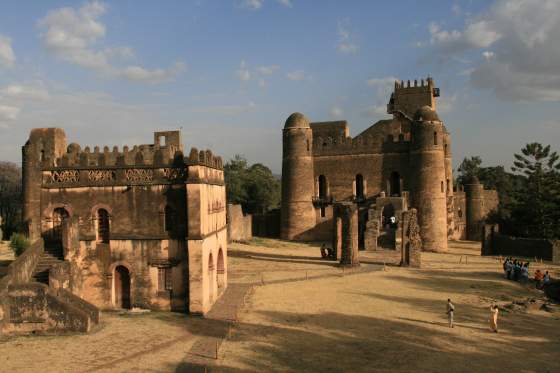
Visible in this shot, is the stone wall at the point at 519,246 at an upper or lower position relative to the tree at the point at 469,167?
lower

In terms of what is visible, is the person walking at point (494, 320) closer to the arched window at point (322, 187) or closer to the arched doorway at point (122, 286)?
the arched doorway at point (122, 286)

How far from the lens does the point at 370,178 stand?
42.5 meters

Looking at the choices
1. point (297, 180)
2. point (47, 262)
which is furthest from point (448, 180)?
point (47, 262)

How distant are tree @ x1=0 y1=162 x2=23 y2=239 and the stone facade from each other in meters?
17.5

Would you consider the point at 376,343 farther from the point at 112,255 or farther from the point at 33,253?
the point at 33,253

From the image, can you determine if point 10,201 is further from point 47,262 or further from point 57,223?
point 47,262

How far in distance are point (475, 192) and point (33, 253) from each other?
1610 inches

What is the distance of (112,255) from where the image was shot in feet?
59.9

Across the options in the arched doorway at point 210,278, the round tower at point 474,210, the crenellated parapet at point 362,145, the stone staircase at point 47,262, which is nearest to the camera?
the stone staircase at point 47,262

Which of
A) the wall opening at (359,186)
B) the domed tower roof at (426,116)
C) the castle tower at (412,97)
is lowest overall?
the wall opening at (359,186)

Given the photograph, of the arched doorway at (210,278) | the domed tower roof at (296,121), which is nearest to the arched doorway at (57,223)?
the arched doorway at (210,278)

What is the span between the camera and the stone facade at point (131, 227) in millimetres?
17797

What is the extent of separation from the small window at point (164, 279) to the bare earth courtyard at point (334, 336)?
1.07 m

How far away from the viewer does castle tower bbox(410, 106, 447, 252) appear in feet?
124
